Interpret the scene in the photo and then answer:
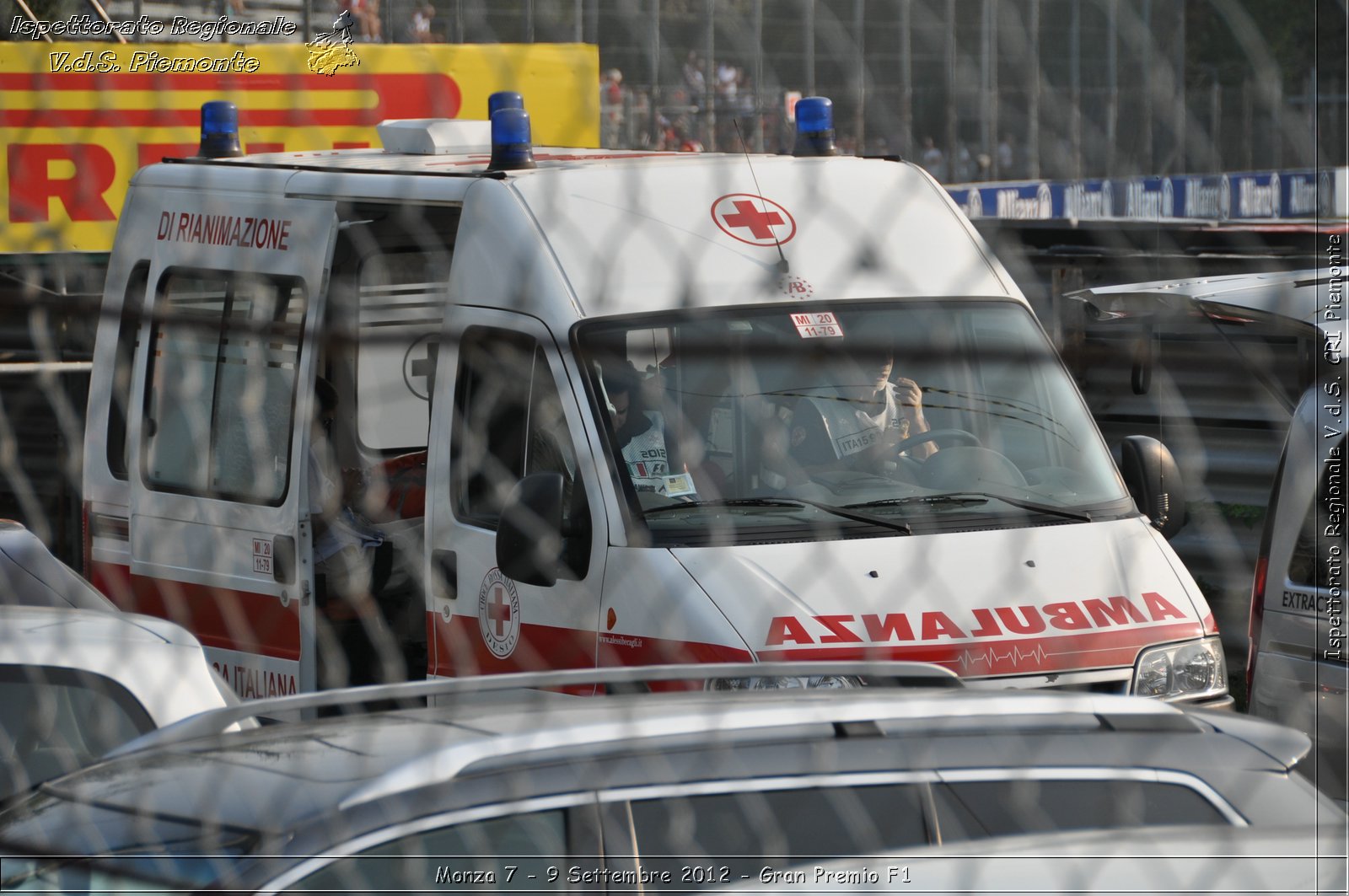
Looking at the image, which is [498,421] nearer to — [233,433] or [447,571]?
[447,571]

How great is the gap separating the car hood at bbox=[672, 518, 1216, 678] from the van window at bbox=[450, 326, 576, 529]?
25.0 inches

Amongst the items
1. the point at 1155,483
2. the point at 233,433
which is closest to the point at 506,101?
the point at 233,433

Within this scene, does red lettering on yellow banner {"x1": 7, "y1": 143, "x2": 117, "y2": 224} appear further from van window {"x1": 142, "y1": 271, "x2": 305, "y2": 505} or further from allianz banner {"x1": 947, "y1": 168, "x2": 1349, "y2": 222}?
allianz banner {"x1": 947, "y1": 168, "x2": 1349, "y2": 222}

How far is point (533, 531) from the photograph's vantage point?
13.2ft

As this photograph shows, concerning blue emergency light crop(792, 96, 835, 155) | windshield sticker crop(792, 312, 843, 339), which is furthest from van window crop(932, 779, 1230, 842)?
blue emergency light crop(792, 96, 835, 155)

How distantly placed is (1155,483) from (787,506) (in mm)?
1228

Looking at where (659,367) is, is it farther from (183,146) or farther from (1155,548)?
(183,146)

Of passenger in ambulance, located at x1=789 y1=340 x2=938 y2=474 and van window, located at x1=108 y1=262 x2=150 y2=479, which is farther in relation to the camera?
van window, located at x1=108 y1=262 x2=150 y2=479

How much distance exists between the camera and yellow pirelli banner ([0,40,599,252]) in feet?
29.1

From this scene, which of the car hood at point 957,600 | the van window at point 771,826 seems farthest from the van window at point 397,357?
the van window at point 771,826

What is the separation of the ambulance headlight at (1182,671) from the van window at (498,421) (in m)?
1.58

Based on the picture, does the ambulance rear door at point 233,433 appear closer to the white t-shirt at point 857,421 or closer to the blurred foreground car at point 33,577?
the blurred foreground car at point 33,577

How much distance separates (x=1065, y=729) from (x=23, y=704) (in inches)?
77.9

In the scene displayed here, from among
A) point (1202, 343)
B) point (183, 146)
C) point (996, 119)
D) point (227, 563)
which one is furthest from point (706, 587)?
point (183, 146)
